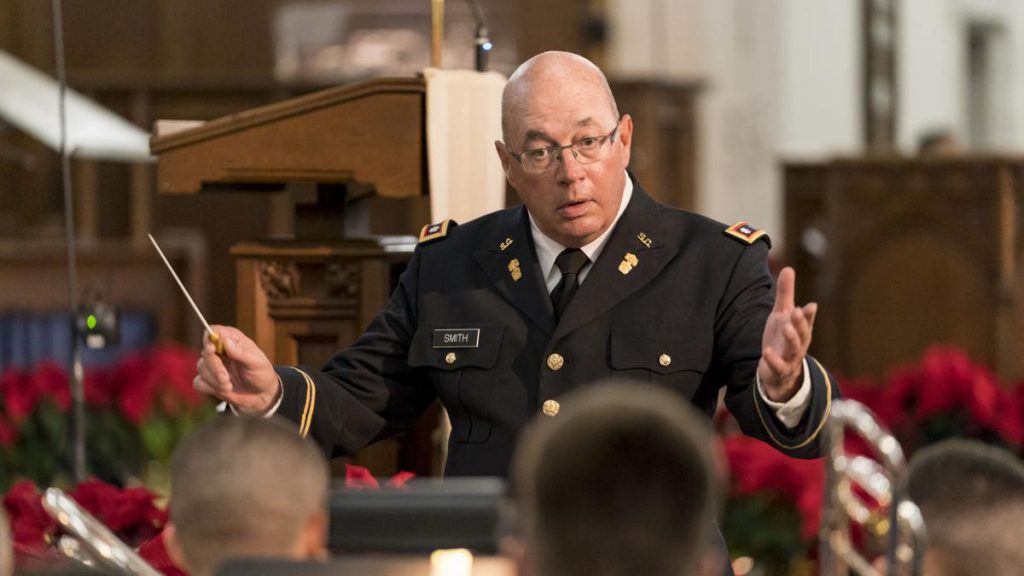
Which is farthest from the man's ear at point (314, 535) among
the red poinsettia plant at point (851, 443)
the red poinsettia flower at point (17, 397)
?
the red poinsettia flower at point (17, 397)

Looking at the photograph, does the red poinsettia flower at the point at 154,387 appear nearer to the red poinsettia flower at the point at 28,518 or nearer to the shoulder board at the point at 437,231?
the red poinsettia flower at the point at 28,518

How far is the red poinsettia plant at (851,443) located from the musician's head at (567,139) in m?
1.37

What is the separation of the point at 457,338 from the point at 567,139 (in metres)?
0.42

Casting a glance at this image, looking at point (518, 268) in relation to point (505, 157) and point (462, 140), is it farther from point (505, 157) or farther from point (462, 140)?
point (462, 140)

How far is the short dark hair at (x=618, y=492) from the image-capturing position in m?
1.45

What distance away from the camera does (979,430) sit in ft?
16.4

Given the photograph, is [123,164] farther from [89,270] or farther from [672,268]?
[672,268]

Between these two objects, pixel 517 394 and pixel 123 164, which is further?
pixel 123 164

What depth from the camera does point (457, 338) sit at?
323cm

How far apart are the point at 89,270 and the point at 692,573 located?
7.19 meters

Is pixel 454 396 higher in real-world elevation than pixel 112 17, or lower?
lower

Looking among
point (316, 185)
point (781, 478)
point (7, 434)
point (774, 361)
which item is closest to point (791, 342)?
point (774, 361)

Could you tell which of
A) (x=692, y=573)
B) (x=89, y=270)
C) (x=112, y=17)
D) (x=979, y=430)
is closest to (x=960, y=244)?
(x=979, y=430)

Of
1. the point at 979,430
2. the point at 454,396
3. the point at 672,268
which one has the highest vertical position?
the point at 672,268
